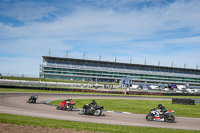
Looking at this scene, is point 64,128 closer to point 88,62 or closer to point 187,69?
point 88,62

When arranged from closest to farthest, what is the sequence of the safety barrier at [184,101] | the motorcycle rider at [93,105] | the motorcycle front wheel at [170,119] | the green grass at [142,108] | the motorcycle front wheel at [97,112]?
the motorcycle front wheel at [170,119]
the motorcycle front wheel at [97,112]
the motorcycle rider at [93,105]
the green grass at [142,108]
the safety barrier at [184,101]

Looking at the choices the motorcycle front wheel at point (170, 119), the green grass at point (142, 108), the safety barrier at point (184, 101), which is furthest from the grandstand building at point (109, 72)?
the motorcycle front wheel at point (170, 119)

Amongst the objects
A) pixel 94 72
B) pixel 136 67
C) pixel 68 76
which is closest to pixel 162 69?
pixel 136 67

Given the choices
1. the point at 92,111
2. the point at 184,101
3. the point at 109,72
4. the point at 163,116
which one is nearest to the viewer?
the point at 163,116

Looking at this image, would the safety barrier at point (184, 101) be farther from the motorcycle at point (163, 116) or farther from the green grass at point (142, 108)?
the motorcycle at point (163, 116)

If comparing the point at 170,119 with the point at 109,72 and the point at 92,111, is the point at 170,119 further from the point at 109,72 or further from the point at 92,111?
the point at 109,72

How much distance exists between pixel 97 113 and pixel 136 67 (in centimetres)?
12683

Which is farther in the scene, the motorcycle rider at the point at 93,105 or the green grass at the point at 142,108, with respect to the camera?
the green grass at the point at 142,108

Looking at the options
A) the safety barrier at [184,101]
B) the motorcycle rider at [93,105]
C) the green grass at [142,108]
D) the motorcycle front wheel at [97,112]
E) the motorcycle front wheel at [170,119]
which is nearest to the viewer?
the motorcycle front wheel at [170,119]

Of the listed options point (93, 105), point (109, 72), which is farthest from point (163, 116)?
point (109, 72)

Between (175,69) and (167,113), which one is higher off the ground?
(175,69)

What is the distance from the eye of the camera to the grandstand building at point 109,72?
126438mm

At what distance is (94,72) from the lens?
432ft

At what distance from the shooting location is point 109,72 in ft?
439
